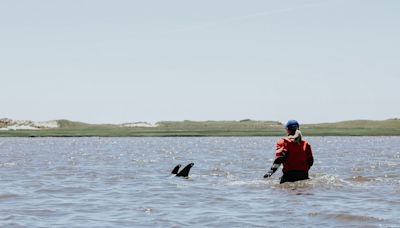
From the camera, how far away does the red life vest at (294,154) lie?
77.2 feet

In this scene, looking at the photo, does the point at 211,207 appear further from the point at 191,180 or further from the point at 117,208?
the point at 191,180

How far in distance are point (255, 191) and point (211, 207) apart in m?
4.79

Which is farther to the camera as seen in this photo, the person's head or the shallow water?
the person's head

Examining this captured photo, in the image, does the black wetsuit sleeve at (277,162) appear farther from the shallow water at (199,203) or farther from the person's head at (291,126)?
the person's head at (291,126)

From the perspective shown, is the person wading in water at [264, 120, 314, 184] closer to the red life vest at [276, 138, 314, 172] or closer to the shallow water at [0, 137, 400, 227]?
the red life vest at [276, 138, 314, 172]

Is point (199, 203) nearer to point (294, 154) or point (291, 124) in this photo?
point (294, 154)

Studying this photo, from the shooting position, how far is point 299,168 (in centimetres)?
2402

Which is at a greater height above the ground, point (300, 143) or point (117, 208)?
point (300, 143)

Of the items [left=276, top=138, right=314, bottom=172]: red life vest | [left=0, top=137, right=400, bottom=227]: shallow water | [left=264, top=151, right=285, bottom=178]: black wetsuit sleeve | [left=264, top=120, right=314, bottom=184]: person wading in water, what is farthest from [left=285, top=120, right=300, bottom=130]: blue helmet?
[left=0, top=137, right=400, bottom=227]: shallow water

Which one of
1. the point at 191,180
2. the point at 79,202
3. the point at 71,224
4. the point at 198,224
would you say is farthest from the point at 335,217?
the point at 191,180

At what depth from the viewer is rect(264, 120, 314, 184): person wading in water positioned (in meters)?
23.4

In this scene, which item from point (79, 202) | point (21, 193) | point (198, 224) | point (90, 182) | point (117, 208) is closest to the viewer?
point (198, 224)

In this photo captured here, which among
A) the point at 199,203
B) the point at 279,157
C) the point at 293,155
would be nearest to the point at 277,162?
the point at 279,157

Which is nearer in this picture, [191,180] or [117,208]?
[117,208]
